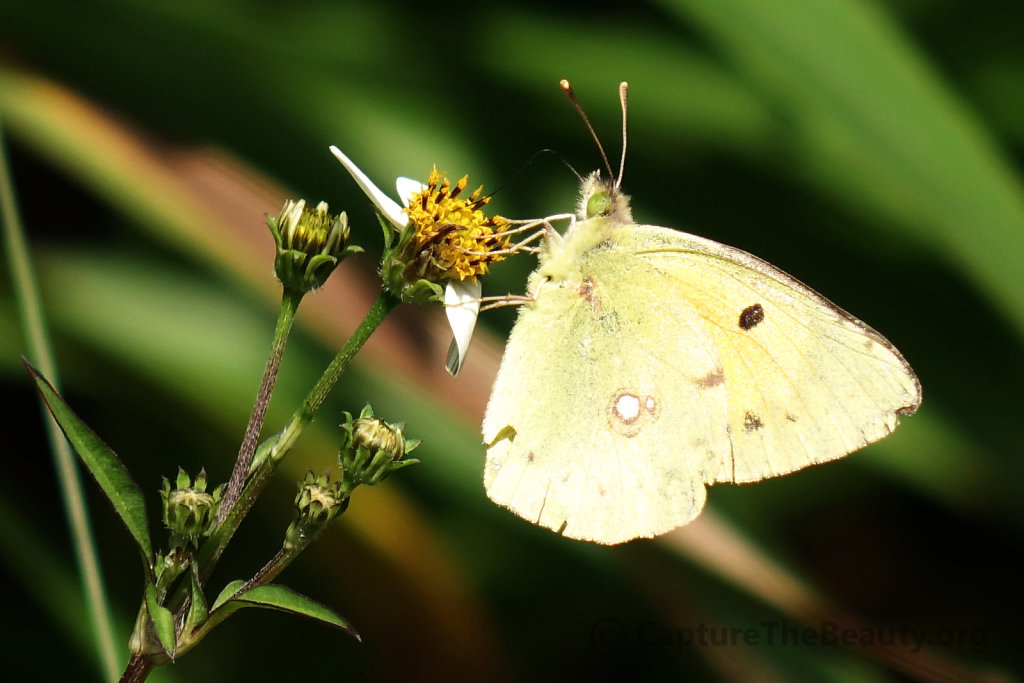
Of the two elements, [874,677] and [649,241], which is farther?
[874,677]

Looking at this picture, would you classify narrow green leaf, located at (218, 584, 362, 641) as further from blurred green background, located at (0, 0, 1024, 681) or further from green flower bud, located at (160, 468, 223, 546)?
blurred green background, located at (0, 0, 1024, 681)

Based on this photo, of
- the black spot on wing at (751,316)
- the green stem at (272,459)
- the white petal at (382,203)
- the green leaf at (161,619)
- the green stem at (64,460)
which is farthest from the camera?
the black spot on wing at (751,316)

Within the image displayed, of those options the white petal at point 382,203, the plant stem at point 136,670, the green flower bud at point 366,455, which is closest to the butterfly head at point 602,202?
the white petal at point 382,203

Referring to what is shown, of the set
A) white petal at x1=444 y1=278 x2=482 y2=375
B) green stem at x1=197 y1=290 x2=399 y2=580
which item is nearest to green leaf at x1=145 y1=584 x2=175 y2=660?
green stem at x1=197 y1=290 x2=399 y2=580

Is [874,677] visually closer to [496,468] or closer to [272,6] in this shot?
[496,468]

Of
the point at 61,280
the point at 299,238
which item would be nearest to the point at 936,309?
the point at 299,238

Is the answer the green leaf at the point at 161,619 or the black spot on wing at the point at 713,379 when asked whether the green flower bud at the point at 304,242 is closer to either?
the green leaf at the point at 161,619
